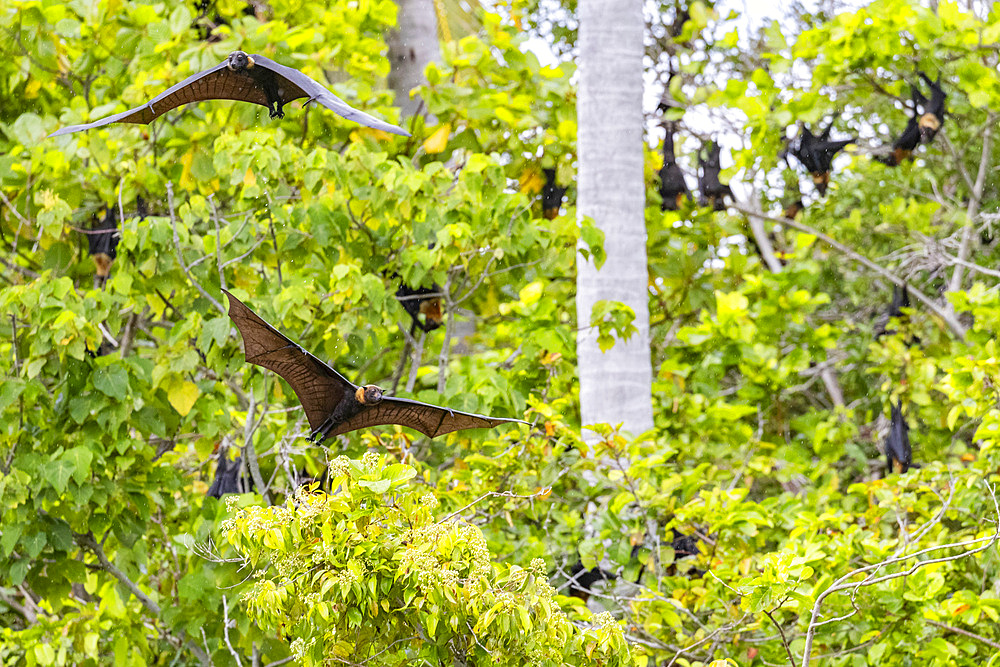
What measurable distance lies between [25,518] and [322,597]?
1930 mm

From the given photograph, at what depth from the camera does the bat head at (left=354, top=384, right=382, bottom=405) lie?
254cm

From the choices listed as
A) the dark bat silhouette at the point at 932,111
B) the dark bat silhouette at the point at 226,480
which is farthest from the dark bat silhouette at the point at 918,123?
the dark bat silhouette at the point at 226,480

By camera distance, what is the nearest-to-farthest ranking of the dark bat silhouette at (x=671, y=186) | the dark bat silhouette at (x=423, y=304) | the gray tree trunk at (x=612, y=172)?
the dark bat silhouette at (x=423, y=304) < the gray tree trunk at (x=612, y=172) < the dark bat silhouette at (x=671, y=186)

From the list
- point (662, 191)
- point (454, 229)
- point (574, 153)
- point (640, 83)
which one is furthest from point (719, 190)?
point (454, 229)

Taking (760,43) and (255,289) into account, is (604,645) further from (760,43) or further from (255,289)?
(760,43)

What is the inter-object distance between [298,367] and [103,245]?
1.66 m

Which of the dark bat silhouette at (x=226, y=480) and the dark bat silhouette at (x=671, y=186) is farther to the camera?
the dark bat silhouette at (x=671, y=186)

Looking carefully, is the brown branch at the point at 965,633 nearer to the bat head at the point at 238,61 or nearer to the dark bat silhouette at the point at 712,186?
the bat head at the point at 238,61

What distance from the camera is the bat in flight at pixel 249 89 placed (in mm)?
2609

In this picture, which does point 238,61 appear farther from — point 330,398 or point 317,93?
point 330,398

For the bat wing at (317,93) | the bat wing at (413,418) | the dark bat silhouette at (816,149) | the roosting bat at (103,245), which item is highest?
the dark bat silhouette at (816,149)

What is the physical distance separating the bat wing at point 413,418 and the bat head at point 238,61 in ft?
3.34

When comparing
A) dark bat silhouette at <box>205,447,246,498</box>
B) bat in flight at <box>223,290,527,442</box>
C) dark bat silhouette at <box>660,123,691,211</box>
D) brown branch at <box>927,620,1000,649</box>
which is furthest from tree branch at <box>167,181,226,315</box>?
dark bat silhouette at <box>660,123,691,211</box>

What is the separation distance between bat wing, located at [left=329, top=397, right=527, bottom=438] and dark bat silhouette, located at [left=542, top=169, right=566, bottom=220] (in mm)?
2160
